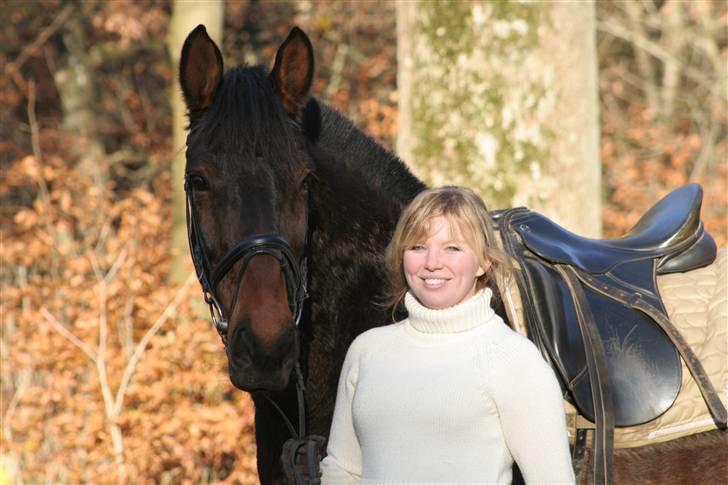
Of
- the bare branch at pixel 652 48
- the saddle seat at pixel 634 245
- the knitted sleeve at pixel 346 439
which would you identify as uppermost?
the bare branch at pixel 652 48

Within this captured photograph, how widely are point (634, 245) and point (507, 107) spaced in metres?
2.28

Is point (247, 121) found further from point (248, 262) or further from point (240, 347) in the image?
point (240, 347)

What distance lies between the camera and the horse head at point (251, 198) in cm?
240

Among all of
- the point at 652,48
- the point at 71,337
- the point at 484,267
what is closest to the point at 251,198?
the point at 484,267

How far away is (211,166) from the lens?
2584mm

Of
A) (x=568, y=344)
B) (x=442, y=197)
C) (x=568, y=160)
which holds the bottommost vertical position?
(x=568, y=344)

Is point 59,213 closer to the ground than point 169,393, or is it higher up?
higher up

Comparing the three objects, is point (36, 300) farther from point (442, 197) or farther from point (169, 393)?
point (442, 197)

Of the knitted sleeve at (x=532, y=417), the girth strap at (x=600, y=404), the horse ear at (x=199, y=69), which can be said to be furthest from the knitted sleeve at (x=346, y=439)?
the horse ear at (x=199, y=69)

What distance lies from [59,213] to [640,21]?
1020 cm

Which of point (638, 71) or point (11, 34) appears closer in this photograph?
point (11, 34)

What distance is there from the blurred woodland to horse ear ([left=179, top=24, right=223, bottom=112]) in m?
1.59

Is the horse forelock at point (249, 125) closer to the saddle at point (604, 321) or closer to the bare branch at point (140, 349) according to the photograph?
the saddle at point (604, 321)

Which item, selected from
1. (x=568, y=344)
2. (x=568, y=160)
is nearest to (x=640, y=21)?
(x=568, y=160)
